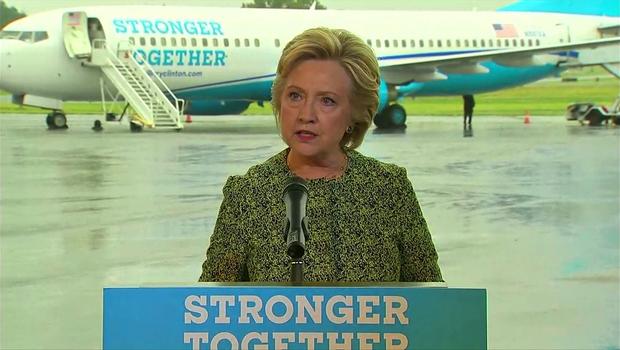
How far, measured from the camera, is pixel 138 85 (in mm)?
25641

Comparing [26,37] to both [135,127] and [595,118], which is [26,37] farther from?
[595,118]

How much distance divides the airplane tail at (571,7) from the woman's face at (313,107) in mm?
32996

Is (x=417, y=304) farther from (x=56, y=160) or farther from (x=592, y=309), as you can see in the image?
(x=56, y=160)

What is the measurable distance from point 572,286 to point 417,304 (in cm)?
553

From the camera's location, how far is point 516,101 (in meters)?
40.9

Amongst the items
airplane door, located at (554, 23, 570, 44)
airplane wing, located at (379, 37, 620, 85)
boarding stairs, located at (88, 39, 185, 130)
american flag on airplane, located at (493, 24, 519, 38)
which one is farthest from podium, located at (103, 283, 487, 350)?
airplane door, located at (554, 23, 570, 44)

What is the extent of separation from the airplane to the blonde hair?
2251 centimetres

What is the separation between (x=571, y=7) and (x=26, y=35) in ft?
54.0

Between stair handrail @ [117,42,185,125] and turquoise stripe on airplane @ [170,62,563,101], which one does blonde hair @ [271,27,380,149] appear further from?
turquoise stripe on airplane @ [170,62,563,101]

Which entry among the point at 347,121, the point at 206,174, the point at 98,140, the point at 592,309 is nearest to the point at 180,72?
the point at 98,140

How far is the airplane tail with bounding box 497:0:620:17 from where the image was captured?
34656 millimetres

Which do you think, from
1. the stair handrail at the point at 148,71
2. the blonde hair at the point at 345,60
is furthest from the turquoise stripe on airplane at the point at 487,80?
the blonde hair at the point at 345,60

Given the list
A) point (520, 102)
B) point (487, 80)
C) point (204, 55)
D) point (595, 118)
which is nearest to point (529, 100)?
point (520, 102)

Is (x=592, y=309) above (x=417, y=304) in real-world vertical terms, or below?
below
